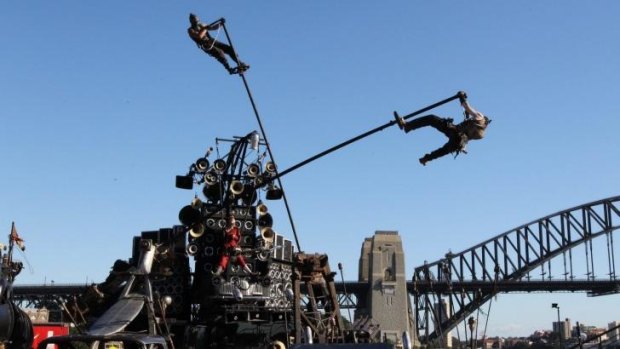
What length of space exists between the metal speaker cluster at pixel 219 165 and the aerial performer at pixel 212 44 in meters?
17.5

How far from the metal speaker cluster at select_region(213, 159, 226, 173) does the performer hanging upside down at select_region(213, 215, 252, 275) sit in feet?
11.0

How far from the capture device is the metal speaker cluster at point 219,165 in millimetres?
39531

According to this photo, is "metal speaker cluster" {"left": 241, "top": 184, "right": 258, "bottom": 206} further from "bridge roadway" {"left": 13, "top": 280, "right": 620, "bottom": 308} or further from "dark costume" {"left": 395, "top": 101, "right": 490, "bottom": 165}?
"bridge roadway" {"left": 13, "top": 280, "right": 620, "bottom": 308}

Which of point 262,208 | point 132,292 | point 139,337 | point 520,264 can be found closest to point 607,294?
point 520,264

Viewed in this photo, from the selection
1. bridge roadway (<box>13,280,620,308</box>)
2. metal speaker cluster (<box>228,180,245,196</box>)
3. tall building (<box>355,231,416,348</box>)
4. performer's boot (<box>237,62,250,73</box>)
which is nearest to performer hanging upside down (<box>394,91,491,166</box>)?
performer's boot (<box>237,62,250,73</box>)

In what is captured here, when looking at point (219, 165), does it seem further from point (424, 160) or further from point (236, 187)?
point (424, 160)

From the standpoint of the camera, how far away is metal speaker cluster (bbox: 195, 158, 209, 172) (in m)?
39.5

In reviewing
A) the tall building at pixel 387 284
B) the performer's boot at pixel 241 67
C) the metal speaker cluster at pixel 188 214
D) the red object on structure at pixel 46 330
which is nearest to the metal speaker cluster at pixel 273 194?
the metal speaker cluster at pixel 188 214

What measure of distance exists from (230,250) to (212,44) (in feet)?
54.4

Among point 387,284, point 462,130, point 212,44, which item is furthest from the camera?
point 387,284

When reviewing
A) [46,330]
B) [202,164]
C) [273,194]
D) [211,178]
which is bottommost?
[46,330]


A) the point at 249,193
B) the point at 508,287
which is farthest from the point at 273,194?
the point at 508,287

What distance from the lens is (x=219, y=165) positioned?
130ft

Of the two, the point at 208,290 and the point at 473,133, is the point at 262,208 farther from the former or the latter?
the point at 473,133
